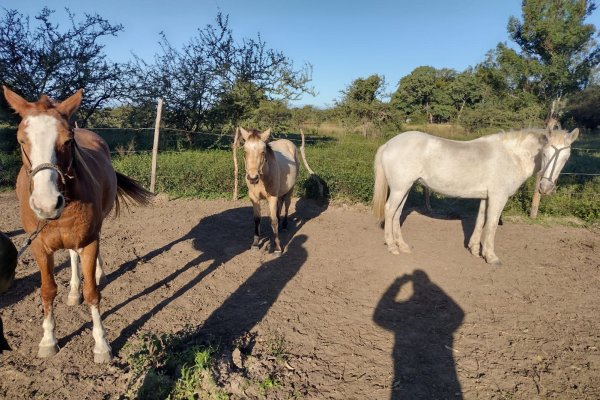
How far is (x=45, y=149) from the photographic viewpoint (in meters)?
2.06

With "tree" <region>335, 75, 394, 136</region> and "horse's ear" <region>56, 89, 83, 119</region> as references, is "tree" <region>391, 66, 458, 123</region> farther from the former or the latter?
"horse's ear" <region>56, 89, 83, 119</region>

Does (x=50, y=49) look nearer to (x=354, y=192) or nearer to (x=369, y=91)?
(x=354, y=192)

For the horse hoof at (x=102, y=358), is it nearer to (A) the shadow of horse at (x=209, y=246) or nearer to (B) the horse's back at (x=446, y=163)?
(A) the shadow of horse at (x=209, y=246)

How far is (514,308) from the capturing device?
391 centimetres

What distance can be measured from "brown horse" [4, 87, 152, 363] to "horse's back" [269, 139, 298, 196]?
2822mm

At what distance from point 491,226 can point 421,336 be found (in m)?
2.60

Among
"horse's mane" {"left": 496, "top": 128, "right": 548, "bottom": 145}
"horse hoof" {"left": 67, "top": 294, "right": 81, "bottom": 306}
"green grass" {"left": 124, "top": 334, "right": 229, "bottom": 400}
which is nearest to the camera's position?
"green grass" {"left": 124, "top": 334, "right": 229, "bottom": 400}

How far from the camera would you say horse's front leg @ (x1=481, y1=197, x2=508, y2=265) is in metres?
5.09

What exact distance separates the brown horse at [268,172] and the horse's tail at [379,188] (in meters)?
1.49

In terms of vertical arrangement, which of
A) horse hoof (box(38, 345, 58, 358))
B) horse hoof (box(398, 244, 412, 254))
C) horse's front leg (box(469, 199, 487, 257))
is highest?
horse's front leg (box(469, 199, 487, 257))

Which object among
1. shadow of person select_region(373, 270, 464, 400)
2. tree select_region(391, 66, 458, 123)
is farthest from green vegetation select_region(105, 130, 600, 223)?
tree select_region(391, 66, 458, 123)

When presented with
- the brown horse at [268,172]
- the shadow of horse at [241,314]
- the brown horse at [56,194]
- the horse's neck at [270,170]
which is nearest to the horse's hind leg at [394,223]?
the shadow of horse at [241,314]

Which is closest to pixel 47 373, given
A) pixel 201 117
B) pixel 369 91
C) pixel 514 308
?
pixel 514 308

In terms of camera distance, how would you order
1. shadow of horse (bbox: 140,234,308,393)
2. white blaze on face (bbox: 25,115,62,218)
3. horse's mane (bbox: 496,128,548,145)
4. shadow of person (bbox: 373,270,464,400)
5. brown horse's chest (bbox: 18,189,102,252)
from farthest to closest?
horse's mane (bbox: 496,128,548,145), shadow of horse (bbox: 140,234,308,393), shadow of person (bbox: 373,270,464,400), brown horse's chest (bbox: 18,189,102,252), white blaze on face (bbox: 25,115,62,218)
